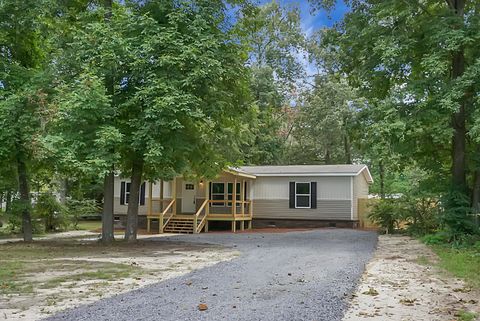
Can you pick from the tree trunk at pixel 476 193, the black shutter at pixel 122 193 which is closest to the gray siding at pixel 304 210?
the black shutter at pixel 122 193

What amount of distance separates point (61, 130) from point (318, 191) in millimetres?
13977

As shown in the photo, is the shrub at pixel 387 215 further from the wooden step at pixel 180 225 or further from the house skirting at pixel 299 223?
the wooden step at pixel 180 225

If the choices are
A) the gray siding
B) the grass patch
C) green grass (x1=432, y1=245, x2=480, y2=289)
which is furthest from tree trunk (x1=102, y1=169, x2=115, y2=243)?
the gray siding

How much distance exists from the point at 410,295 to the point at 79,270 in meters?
5.76

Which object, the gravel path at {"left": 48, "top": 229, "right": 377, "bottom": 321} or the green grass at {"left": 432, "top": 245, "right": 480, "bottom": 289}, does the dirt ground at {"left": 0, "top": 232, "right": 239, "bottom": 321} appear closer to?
the gravel path at {"left": 48, "top": 229, "right": 377, "bottom": 321}

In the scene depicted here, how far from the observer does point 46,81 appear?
45.2ft

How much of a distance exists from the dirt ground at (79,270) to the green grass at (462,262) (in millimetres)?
4704

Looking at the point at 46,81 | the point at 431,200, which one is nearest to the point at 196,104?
the point at 46,81

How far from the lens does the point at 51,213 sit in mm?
21016

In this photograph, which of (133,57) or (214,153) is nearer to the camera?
(133,57)

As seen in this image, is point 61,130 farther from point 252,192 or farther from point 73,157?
point 252,192

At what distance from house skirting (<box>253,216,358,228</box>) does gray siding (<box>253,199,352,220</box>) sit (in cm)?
16

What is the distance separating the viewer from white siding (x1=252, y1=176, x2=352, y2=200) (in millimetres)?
23250

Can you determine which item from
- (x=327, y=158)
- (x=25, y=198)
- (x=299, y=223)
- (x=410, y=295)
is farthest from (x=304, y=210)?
(x=410, y=295)
